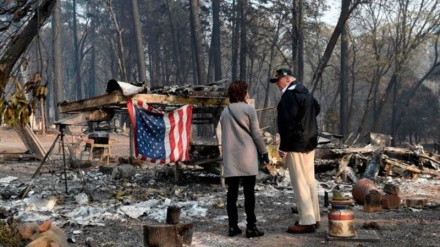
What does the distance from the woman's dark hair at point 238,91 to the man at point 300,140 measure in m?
0.48

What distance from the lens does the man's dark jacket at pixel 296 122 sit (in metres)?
5.71

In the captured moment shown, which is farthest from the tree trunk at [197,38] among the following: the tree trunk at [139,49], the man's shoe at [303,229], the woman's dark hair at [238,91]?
the man's shoe at [303,229]

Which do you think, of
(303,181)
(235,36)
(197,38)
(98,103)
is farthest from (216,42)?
(303,181)

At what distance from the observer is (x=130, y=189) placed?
10.8 m

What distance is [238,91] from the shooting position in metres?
5.86

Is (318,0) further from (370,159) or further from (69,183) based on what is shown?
(69,183)

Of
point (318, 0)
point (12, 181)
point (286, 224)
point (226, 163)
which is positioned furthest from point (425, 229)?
point (318, 0)

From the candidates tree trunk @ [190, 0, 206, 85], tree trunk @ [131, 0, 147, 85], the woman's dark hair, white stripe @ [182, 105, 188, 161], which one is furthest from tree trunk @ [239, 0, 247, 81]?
the woman's dark hair

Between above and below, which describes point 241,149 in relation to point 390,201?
above

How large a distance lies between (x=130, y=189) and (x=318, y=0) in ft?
76.2

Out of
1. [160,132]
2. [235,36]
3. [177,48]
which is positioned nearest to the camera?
[160,132]

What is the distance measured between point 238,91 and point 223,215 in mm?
2801

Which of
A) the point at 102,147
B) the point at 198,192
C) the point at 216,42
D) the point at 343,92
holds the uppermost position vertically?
the point at 216,42

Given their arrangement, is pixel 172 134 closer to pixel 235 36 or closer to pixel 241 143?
pixel 241 143
